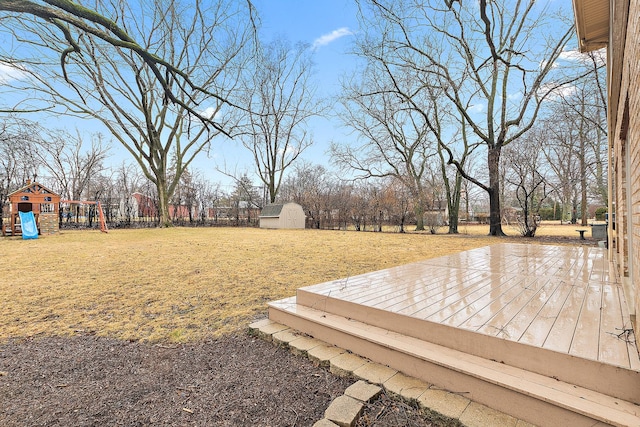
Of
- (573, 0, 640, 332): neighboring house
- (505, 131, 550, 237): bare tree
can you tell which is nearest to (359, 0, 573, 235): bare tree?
(505, 131, 550, 237): bare tree

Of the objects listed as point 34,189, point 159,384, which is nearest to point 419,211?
point 159,384

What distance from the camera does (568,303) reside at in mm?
2213

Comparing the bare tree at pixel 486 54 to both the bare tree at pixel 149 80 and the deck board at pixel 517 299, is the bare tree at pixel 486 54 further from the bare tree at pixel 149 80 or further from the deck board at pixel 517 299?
the deck board at pixel 517 299

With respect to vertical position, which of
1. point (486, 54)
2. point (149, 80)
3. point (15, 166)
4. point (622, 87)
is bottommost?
point (622, 87)

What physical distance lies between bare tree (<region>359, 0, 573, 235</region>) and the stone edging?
32.0 feet

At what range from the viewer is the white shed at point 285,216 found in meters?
17.3

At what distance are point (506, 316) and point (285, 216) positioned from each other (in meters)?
15.8

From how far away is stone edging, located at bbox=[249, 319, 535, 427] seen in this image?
1382 mm

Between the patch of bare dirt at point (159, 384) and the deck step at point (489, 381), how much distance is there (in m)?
0.32

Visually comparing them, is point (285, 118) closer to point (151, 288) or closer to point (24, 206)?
point (24, 206)

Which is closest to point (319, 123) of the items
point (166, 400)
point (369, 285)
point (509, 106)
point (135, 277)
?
point (509, 106)

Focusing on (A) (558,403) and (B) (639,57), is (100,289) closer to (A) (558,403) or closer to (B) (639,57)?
(A) (558,403)

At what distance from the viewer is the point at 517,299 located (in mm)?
2330

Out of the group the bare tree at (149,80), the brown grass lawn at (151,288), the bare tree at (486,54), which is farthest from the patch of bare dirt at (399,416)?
the bare tree at (486,54)
